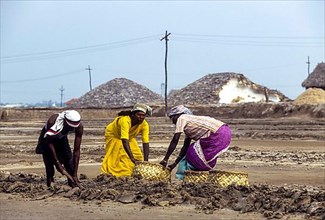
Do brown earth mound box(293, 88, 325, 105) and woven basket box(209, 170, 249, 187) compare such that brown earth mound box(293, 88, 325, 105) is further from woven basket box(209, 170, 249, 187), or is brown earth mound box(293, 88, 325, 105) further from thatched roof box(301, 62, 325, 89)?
woven basket box(209, 170, 249, 187)

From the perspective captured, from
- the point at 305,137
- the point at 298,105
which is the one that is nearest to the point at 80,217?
the point at 305,137

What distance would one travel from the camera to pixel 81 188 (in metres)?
9.79

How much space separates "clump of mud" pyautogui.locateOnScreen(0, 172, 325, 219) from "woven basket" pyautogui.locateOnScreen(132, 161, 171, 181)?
184 millimetres

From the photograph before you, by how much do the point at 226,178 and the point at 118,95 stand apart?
252ft

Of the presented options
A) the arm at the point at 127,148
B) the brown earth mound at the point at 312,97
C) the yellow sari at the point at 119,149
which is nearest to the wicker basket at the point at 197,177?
the arm at the point at 127,148

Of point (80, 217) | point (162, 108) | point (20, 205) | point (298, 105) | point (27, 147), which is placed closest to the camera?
point (80, 217)

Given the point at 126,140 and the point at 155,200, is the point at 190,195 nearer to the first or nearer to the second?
the point at 155,200

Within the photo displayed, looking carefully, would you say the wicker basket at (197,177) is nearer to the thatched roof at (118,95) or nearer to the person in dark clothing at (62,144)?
the person in dark clothing at (62,144)

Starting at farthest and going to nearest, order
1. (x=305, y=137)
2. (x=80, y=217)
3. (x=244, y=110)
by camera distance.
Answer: (x=244, y=110), (x=305, y=137), (x=80, y=217)

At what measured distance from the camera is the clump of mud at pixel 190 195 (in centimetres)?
826

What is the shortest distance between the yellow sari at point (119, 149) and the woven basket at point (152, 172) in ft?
2.43

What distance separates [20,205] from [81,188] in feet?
3.29

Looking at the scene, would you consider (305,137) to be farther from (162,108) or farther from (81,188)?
(162,108)

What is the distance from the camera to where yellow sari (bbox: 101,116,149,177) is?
11.3 m
